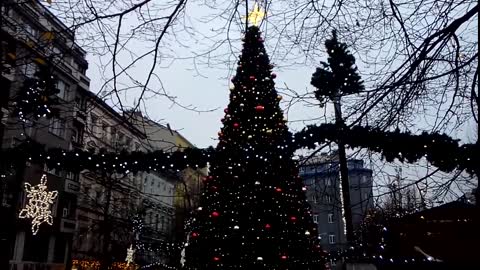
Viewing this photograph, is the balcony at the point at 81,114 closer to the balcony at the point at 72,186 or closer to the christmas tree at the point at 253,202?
the christmas tree at the point at 253,202

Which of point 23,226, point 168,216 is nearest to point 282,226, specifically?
point 23,226

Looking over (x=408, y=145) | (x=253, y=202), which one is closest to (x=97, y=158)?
(x=253, y=202)

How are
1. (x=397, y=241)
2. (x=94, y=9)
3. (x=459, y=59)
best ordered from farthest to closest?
(x=397, y=241) → (x=459, y=59) → (x=94, y=9)

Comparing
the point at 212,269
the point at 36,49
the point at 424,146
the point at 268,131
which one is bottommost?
the point at 212,269

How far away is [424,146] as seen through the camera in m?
6.32

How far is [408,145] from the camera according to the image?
252 inches

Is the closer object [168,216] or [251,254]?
[251,254]

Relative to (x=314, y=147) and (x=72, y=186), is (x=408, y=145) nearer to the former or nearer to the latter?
(x=314, y=147)

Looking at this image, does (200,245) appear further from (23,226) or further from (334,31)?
(23,226)

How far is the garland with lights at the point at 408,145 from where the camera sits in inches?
226

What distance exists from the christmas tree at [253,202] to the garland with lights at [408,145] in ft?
10.8

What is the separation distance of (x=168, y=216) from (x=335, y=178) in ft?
150

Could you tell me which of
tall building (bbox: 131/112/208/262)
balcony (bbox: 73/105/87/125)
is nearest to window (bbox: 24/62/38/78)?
balcony (bbox: 73/105/87/125)

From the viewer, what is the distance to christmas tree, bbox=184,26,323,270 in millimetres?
10133
